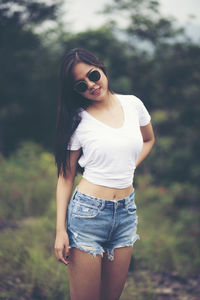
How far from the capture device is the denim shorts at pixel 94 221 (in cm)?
174

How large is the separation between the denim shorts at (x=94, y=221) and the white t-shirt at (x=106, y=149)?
0.37 ft

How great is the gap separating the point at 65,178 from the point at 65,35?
724cm

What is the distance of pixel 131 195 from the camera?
1872 millimetres

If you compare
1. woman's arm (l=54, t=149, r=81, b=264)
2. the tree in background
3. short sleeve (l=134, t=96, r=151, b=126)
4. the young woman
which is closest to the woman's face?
the young woman

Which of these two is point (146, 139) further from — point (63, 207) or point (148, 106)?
point (148, 106)

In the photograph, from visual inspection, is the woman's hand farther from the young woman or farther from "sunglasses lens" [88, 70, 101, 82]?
"sunglasses lens" [88, 70, 101, 82]

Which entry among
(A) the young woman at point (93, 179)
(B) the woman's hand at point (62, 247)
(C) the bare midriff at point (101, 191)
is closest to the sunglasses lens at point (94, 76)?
(A) the young woman at point (93, 179)

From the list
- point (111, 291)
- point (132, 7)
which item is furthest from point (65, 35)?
point (111, 291)

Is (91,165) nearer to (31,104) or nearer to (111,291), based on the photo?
(111,291)

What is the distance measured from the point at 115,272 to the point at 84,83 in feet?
3.82

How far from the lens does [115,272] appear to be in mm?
1900

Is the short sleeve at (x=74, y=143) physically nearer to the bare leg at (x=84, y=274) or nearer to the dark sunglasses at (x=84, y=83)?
the dark sunglasses at (x=84, y=83)

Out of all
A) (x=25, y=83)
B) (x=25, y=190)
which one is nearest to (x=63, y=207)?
(x=25, y=190)

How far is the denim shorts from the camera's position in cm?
174
